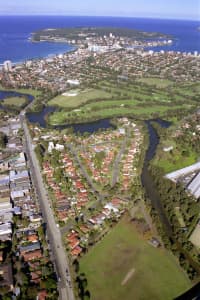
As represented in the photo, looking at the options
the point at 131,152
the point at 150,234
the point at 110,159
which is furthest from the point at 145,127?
the point at 150,234

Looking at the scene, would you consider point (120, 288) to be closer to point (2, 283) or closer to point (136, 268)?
point (136, 268)

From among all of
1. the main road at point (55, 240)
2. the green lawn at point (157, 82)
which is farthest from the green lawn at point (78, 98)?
the main road at point (55, 240)

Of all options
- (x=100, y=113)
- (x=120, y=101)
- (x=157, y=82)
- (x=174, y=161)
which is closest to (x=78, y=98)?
(x=120, y=101)

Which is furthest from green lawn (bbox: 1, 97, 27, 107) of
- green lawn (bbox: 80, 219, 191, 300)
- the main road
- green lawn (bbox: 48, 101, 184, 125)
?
green lawn (bbox: 80, 219, 191, 300)

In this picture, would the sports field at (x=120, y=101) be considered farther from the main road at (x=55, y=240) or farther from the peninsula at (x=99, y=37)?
the peninsula at (x=99, y=37)

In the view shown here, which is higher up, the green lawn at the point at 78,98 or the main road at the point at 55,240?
the green lawn at the point at 78,98

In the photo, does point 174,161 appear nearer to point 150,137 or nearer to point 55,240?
point 150,137

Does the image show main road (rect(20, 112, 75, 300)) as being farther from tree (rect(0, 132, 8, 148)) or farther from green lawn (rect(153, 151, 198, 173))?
green lawn (rect(153, 151, 198, 173))
